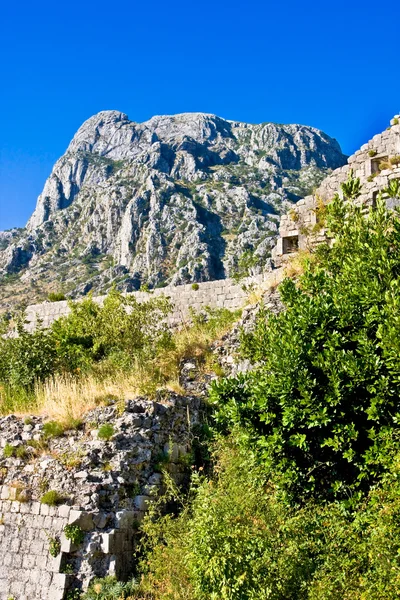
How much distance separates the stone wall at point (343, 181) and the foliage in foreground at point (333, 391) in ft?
21.3

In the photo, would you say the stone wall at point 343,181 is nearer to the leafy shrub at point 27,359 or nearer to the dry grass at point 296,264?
the dry grass at point 296,264

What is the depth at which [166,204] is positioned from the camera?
104 meters

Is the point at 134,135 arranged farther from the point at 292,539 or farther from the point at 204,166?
the point at 292,539

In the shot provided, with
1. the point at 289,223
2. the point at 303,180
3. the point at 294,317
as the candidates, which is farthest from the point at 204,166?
the point at 294,317

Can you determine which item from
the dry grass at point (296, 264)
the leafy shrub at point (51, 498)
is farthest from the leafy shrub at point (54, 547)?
the dry grass at point (296, 264)

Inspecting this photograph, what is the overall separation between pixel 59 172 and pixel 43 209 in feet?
52.8

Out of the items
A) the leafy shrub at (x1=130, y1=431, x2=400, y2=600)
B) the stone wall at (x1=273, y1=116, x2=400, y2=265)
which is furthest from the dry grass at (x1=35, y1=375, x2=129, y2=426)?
the stone wall at (x1=273, y1=116, x2=400, y2=265)

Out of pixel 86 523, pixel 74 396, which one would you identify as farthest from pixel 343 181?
pixel 86 523

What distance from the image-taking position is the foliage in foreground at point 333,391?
24.7 feet

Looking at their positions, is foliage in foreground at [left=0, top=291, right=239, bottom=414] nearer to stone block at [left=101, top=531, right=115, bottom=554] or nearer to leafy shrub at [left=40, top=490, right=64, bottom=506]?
leafy shrub at [left=40, top=490, right=64, bottom=506]

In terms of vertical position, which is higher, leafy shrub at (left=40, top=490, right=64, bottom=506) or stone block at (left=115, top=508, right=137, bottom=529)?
leafy shrub at (left=40, top=490, right=64, bottom=506)

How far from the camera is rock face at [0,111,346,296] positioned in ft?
303

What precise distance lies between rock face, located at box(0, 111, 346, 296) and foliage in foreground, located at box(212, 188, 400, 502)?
66.7 meters

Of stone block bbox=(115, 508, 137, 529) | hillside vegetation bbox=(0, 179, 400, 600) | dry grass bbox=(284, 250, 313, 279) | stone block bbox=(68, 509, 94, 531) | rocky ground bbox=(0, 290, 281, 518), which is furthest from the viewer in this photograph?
dry grass bbox=(284, 250, 313, 279)
